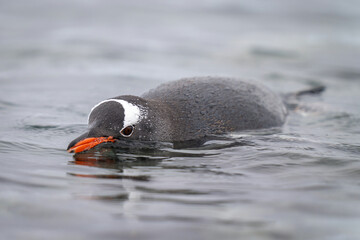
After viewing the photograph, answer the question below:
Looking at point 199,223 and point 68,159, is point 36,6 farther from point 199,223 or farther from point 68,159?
point 199,223

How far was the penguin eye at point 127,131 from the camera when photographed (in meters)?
6.50

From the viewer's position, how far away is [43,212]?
435cm

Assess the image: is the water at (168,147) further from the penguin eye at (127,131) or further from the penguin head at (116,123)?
the penguin eye at (127,131)

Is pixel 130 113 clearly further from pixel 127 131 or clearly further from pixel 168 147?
pixel 168 147

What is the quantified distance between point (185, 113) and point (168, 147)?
27.4 inches

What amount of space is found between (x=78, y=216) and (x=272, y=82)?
27.6ft

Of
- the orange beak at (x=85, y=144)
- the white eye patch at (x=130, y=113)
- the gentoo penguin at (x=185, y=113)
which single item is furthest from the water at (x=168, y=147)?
the white eye patch at (x=130, y=113)

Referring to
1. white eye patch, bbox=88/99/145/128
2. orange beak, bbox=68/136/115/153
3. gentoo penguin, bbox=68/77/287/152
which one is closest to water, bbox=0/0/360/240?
orange beak, bbox=68/136/115/153

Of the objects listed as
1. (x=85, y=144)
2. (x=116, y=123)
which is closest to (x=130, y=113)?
(x=116, y=123)

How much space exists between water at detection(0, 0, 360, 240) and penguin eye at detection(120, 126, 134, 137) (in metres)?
0.31

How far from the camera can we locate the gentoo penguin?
6.38m

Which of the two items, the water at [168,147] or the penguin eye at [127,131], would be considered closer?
the water at [168,147]

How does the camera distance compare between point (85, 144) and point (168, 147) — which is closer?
point (85, 144)

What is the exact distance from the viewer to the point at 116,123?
251 inches
